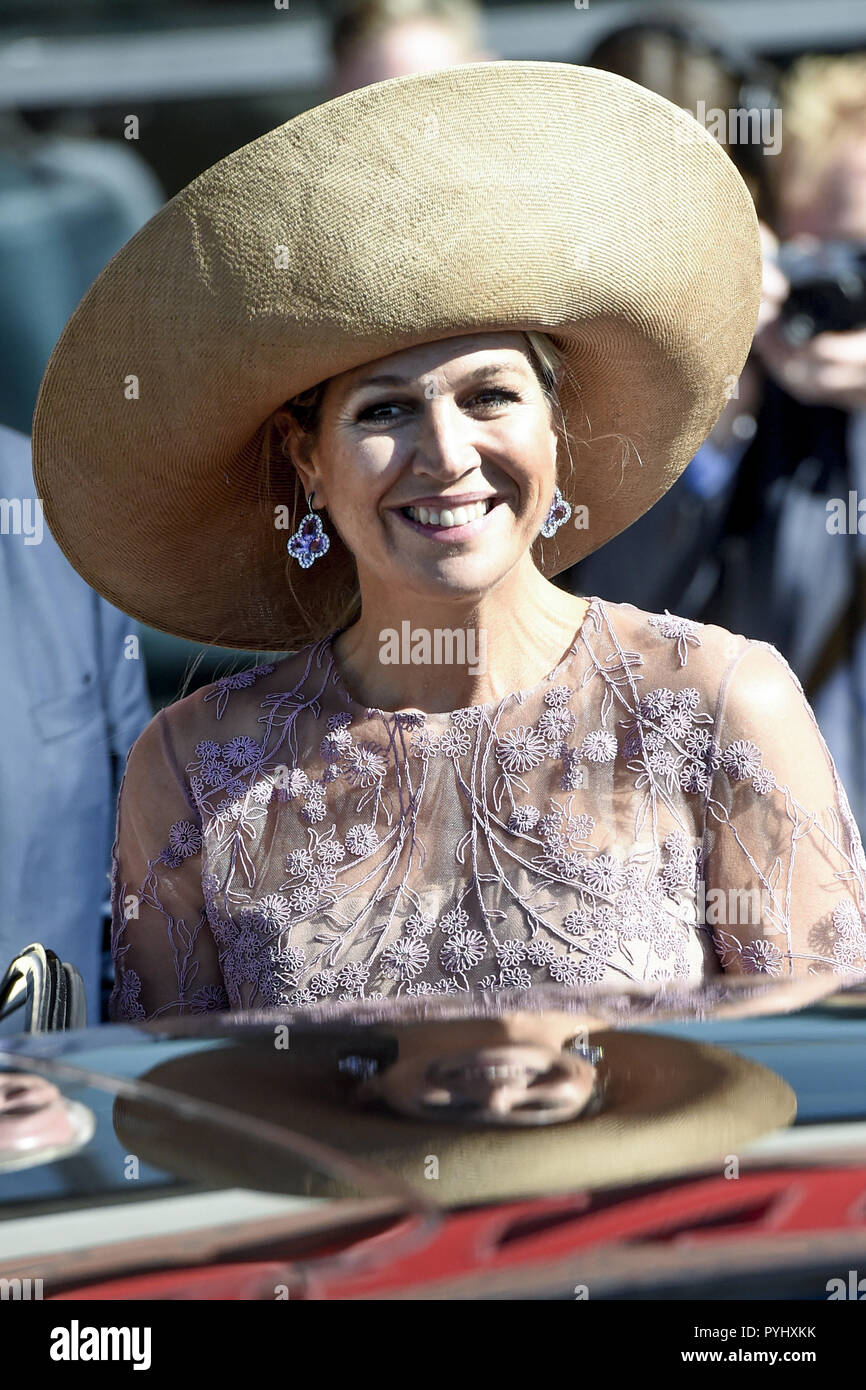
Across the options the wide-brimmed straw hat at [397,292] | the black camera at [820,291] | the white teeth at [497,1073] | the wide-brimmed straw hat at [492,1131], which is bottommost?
the wide-brimmed straw hat at [492,1131]

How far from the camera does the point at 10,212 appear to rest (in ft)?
12.6

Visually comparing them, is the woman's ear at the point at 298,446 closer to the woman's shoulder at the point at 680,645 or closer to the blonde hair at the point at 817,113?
the woman's shoulder at the point at 680,645

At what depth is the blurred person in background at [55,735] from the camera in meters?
3.17

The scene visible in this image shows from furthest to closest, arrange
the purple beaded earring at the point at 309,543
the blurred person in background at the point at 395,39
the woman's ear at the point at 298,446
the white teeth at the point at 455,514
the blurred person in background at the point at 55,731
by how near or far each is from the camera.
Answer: the blurred person in background at the point at 395,39 → the blurred person in background at the point at 55,731 → the purple beaded earring at the point at 309,543 → the woman's ear at the point at 298,446 → the white teeth at the point at 455,514

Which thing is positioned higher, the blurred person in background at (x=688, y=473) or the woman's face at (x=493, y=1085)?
the blurred person in background at (x=688, y=473)

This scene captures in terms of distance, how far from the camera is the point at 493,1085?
1.16m

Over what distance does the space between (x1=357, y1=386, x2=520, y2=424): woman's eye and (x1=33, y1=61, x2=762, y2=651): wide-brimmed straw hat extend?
0.20 ft

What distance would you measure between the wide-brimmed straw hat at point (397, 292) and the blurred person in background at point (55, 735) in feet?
2.77

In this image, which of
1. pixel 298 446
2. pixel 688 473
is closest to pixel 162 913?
pixel 298 446

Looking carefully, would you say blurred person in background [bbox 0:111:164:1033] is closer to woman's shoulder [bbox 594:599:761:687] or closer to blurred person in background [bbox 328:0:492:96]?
blurred person in background [bbox 328:0:492:96]

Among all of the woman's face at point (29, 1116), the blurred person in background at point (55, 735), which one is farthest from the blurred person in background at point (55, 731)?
the woman's face at point (29, 1116)

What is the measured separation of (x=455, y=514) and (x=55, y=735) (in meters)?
1.46

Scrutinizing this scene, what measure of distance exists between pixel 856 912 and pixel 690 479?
1.80 meters
